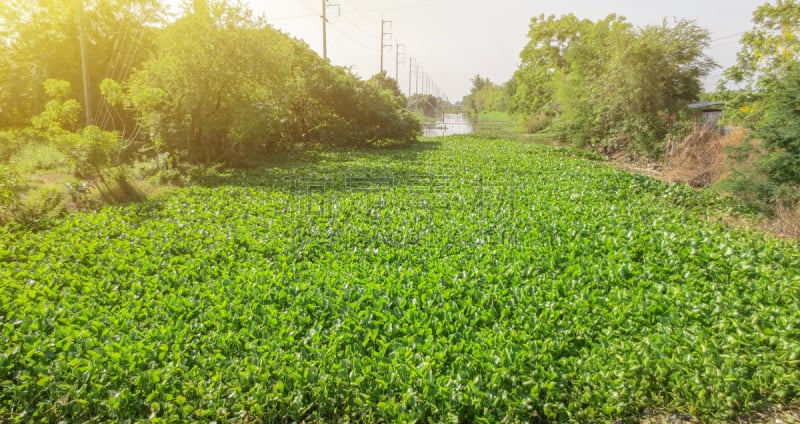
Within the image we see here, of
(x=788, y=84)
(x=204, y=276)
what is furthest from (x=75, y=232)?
(x=788, y=84)

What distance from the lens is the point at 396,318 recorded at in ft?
12.7

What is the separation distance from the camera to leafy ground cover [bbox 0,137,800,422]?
294 centimetres

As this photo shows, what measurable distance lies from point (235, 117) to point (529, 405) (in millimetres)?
12898

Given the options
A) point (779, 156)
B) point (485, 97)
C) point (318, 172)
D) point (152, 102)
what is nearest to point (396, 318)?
point (779, 156)

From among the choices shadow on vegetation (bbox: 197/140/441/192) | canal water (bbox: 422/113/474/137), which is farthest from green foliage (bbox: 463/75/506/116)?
shadow on vegetation (bbox: 197/140/441/192)

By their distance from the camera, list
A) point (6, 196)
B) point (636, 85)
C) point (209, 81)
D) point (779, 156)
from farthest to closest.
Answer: point (636, 85)
point (209, 81)
point (779, 156)
point (6, 196)

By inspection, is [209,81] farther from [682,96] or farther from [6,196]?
[682,96]

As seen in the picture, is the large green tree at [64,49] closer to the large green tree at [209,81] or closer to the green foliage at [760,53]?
the large green tree at [209,81]

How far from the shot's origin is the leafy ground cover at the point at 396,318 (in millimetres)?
2938

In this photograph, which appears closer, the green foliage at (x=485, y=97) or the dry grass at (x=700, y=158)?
the dry grass at (x=700, y=158)

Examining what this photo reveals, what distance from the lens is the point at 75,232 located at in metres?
6.43

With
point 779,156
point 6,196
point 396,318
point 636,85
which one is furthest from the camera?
point 636,85

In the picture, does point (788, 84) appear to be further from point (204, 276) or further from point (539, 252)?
point (204, 276)

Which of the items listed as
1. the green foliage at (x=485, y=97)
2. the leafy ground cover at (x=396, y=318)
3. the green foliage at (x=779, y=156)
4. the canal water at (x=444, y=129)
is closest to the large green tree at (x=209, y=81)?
the leafy ground cover at (x=396, y=318)
